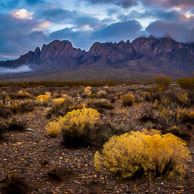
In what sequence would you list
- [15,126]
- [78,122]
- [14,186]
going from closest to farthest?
[14,186] < [78,122] < [15,126]

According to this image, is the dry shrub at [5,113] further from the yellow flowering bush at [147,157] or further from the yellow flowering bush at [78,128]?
the yellow flowering bush at [147,157]

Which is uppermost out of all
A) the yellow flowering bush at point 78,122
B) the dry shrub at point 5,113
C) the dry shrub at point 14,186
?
the yellow flowering bush at point 78,122

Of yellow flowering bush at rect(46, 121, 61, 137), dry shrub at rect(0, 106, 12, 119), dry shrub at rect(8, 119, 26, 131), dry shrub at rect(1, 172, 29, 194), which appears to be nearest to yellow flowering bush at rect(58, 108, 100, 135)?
yellow flowering bush at rect(46, 121, 61, 137)

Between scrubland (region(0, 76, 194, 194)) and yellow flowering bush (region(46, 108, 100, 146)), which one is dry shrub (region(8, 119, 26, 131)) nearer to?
scrubland (region(0, 76, 194, 194))

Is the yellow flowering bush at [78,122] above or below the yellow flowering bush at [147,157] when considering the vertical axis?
above

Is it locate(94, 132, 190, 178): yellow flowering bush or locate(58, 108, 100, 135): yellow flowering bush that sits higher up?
locate(58, 108, 100, 135): yellow flowering bush

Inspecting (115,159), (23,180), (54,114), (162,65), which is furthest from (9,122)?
(162,65)

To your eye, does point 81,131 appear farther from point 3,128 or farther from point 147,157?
point 3,128

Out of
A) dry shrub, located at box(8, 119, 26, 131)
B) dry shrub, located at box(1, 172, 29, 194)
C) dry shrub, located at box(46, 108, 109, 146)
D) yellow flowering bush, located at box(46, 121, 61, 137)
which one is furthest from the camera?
dry shrub, located at box(8, 119, 26, 131)

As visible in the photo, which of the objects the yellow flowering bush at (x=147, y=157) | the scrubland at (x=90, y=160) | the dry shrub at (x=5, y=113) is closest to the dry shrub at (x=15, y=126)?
the scrubland at (x=90, y=160)

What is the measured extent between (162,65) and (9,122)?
157 meters

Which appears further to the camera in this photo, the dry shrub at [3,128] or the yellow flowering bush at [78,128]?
the dry shrub at [3,128]

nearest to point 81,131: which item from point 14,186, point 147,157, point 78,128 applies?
point 78,128

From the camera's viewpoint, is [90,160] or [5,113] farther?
[5,113]
